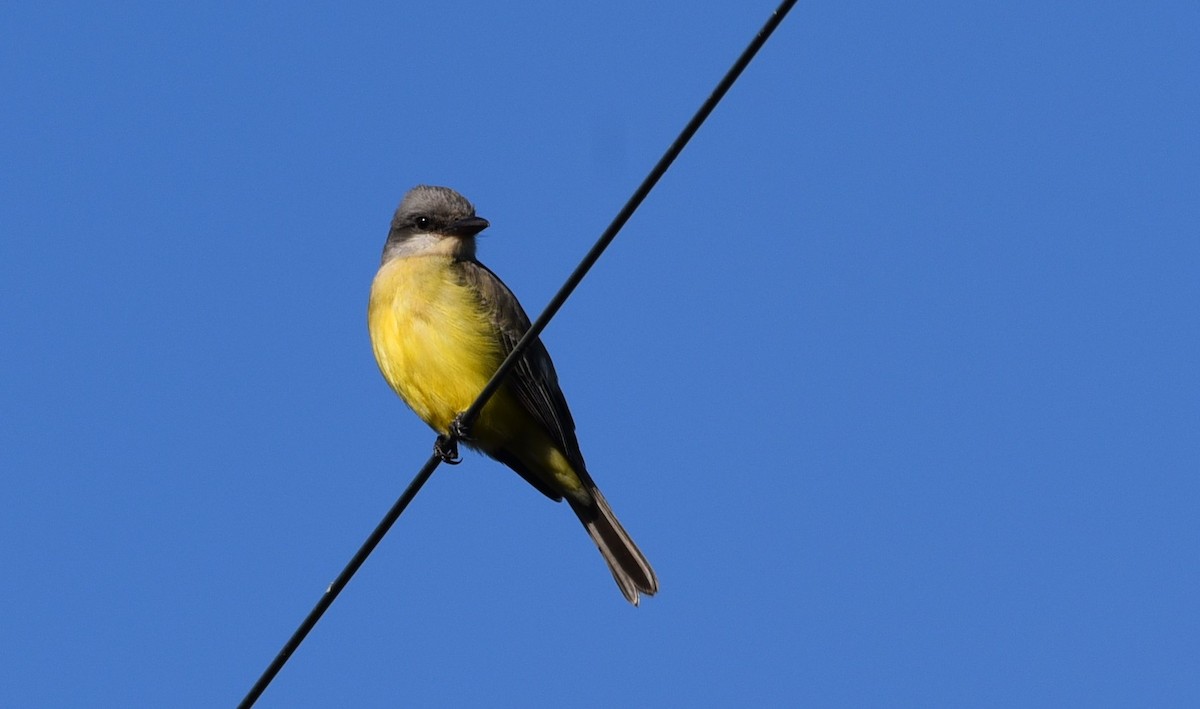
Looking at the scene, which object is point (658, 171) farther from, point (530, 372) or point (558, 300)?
point (530, 372)

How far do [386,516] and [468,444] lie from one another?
2836 millimetres

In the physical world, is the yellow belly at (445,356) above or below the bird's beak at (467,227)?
below

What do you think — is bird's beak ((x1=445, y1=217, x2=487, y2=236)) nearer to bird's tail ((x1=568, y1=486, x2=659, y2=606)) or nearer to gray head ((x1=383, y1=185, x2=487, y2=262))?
gray head ((x1=383, y1=185, x2=487, y2=262))

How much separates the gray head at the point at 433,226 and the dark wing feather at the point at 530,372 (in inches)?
7.2

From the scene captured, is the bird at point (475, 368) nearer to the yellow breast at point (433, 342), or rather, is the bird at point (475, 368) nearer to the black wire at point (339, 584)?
the yellow breast at point (433, 342)

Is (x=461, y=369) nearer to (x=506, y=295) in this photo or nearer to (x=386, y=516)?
(x=506, y=295)

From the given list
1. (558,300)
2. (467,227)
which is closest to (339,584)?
(558,300)

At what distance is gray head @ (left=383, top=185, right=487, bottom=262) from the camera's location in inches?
303

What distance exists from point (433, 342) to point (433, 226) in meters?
1.11

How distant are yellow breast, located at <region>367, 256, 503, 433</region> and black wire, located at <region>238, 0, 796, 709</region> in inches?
77.6

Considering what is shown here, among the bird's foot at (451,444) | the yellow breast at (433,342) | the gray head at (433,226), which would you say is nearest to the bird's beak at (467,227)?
the gray head at (433,226)

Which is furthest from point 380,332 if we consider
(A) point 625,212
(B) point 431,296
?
(A) point 625,212

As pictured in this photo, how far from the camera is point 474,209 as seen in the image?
819 cm

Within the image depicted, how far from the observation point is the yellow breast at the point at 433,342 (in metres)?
6.91
